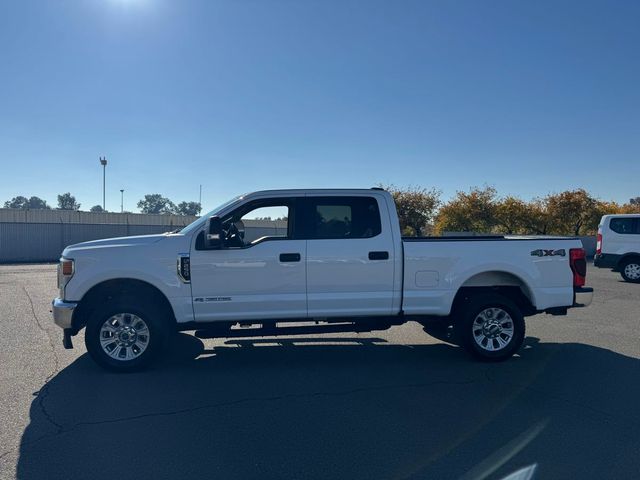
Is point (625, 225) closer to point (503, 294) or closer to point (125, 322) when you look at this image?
point (503, 294)

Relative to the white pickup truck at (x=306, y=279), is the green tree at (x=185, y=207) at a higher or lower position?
higher

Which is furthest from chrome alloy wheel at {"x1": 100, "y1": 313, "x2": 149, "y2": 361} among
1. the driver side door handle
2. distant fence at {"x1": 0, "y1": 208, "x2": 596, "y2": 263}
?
distant fence at {"x1": 0, "y1": 208, "x2": 596, "y2": 263}

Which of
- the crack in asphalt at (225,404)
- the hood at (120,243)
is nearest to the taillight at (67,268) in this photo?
the hood at (120,243)

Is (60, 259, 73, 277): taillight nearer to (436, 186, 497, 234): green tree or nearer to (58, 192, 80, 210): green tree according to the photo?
(436, 186, 497, 234): green tree

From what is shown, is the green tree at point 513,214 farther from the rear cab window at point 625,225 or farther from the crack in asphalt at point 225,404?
the crack in asphalt at point 225,404

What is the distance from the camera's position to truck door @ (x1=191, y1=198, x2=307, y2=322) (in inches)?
237

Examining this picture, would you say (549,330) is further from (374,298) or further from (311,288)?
(311,288)

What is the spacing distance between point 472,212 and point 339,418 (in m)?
30.5

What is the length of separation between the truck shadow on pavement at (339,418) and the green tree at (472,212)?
27315 millimetres

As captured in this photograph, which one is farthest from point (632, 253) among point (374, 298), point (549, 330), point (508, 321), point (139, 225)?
point (139, 225)

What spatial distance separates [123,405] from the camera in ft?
16.2

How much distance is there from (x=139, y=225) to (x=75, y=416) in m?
29.3

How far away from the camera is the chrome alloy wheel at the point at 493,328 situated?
6.46 metres

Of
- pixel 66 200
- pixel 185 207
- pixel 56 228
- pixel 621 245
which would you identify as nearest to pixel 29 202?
pixel 66 200
